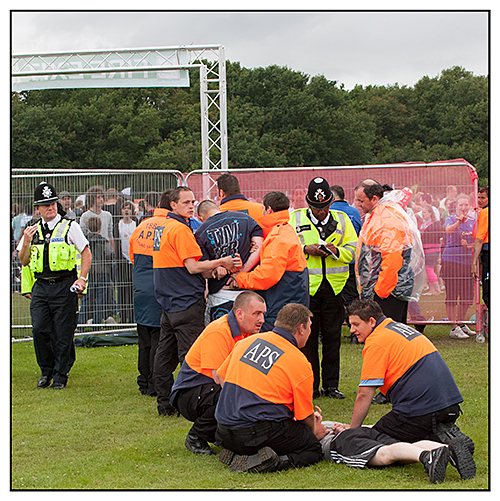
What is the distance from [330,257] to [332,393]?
4.88ft

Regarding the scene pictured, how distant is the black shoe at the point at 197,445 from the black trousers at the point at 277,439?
1.40ft

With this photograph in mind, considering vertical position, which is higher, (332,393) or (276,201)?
(276,201)

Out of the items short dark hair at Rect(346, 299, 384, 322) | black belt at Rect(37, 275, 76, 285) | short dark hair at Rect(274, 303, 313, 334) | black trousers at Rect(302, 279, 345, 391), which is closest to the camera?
short dark hair at Rect(274, 303, 313, 334)

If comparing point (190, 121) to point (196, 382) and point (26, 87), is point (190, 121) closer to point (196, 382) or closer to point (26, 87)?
point (26, 87)

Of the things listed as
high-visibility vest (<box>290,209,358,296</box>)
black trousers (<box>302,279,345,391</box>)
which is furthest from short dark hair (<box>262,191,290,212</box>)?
black trousers (<box>302,279,345,391</box>)

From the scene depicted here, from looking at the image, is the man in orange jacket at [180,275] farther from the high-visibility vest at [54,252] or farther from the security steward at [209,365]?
the high-visibility vest at [54,252]

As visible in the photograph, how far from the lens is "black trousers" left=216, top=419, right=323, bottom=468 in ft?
14.2

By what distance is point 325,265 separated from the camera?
6.65 meters

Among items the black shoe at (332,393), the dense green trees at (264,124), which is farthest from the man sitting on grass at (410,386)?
the dense green trees at (264,124)

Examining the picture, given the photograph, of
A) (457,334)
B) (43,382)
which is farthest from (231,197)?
(457,334)

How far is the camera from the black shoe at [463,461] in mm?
4094

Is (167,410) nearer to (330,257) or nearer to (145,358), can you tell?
(145,358)

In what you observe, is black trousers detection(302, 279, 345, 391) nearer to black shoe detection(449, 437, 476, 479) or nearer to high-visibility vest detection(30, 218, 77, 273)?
black shoe detection(449, 437, 476, 479)

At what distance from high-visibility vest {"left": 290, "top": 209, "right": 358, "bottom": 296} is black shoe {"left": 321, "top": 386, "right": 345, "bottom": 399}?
1.06 metres
